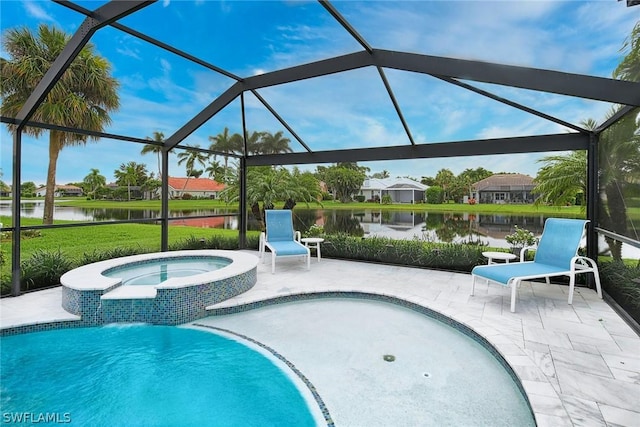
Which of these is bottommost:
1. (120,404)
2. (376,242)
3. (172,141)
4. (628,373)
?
(120,404)

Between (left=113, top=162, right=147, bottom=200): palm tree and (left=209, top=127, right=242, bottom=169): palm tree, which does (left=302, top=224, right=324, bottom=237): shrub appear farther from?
(left=113, top=162, right=147, bottom=200): palm tree

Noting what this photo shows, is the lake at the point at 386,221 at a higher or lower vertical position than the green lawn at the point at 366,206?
lower

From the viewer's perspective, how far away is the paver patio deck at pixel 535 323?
8.22ft

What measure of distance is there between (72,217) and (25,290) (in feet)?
13.2

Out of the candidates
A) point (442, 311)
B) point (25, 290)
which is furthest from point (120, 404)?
point (25, 290)

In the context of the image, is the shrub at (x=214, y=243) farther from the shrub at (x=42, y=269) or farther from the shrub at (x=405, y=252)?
the shrub at (x=42, y=269)

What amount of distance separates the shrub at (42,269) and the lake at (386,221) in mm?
1148

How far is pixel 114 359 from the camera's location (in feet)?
11.7

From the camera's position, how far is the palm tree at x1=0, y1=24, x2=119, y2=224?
27.3 feet

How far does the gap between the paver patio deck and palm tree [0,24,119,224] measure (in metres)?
5.40

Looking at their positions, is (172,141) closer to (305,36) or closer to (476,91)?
(305,36)

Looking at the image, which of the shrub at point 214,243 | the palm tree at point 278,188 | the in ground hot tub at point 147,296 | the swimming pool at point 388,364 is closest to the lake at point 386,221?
the shrub at point 214,243

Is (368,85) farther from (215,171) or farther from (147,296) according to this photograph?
(215,171)

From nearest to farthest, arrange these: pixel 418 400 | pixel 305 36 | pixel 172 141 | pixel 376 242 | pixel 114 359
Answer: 1. pixel 418 400
2. pixel 114 359
3. pixel 305 36
4. pixel 172 141
5. pixel 376 242
